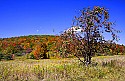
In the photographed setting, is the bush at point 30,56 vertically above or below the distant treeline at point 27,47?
below

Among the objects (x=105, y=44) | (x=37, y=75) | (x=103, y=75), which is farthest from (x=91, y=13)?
(x=37, y=75)

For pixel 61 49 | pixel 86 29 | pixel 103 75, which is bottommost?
pixel 103 75

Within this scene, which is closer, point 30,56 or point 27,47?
point 30,56

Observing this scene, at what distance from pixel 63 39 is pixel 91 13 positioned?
2.67m

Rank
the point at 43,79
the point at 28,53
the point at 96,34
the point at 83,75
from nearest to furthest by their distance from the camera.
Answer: the point at 43,79 < the point at 83,75 < the point at 96,34 < the point at 28,53

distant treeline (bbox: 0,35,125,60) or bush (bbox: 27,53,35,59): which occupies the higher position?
distant treeline (bbox: 0,35,125,60)

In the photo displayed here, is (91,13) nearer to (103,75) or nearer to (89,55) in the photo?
(89,55)

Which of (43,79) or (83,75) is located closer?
(43,79)

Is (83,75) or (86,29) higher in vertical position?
(86,29)

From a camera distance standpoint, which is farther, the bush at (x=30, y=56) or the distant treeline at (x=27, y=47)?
the bush at (x=30, y=56)

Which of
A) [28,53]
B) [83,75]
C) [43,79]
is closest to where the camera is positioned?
[43,79]

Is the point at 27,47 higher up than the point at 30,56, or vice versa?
the point at 27,47

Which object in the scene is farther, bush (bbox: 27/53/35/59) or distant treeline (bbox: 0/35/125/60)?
bush (bbox: 27/53/35/59)

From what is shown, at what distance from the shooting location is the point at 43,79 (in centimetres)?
1176
